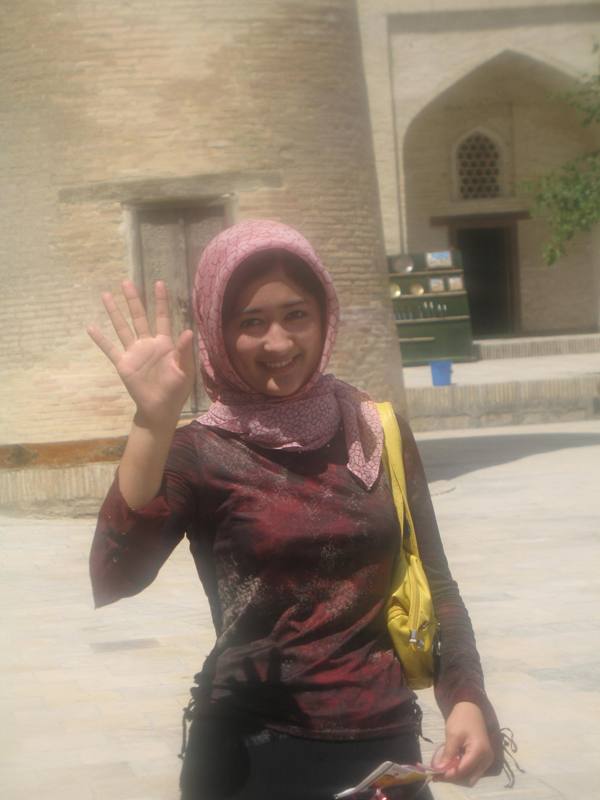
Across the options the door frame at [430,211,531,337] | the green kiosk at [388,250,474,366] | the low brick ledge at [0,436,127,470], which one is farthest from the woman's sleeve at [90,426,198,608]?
the door frame at [430,211,531,337]

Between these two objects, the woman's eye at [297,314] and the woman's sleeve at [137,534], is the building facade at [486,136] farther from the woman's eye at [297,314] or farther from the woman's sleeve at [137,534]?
the woman's sleeve at [137,534]

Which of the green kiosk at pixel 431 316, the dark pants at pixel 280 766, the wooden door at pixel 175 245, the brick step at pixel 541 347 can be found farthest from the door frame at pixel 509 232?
the dark pants at pixel 280 766

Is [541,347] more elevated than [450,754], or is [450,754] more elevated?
[450,754]

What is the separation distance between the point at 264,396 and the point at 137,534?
272 mm

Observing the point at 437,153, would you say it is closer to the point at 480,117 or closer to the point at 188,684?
the point at 480,117

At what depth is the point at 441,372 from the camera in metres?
16.9

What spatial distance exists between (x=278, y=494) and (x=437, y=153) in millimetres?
25636

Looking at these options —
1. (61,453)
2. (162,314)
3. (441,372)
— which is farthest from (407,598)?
(441,372)

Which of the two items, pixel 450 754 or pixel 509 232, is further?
pixel 509 232

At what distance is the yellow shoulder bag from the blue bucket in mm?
14509

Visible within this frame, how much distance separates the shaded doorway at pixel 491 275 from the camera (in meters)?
28.0

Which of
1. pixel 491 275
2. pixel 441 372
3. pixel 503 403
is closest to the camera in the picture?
pixel 503 403

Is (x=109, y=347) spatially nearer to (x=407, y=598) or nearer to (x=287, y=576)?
(x=287, y=576)

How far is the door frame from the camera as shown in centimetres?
2762
